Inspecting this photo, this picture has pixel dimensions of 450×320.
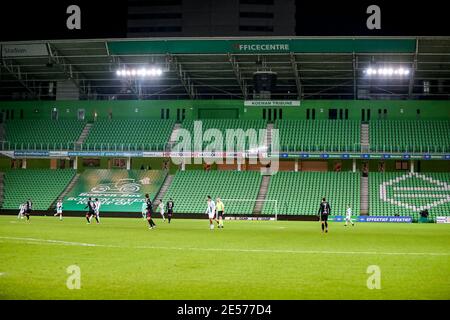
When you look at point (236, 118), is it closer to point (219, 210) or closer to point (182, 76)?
point (182, 76)

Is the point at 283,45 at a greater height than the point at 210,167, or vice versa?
the point at 283,45

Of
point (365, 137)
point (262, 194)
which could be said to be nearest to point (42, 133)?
point (262, 194)

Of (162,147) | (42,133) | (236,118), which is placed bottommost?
(162,147)

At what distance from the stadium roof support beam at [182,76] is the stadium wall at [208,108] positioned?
1.76 m

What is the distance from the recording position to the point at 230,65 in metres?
64.1

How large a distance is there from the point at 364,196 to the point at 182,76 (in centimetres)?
2331

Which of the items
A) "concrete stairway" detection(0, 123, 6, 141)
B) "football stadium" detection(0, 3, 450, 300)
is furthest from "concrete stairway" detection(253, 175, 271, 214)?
"concrete stairway" detection(0, 123, 6, 141)

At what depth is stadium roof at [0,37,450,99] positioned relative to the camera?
59.5 meters

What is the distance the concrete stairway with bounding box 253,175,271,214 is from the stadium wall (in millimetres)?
9092

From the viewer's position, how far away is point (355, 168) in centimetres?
6688
